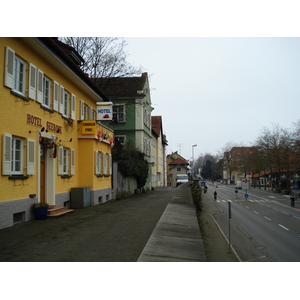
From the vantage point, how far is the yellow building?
36.7 ft

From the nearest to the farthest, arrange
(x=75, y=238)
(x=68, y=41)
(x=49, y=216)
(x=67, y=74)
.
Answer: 1. (x=75, y=238)
2. (x=49, y=216)
3. (x=67, y=74)
4. (x=68, y=41)

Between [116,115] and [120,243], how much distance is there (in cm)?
3395

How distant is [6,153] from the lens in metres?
11.0

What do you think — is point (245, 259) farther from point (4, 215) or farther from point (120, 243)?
point (4, 215)

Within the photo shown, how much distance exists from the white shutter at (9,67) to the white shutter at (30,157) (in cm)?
226

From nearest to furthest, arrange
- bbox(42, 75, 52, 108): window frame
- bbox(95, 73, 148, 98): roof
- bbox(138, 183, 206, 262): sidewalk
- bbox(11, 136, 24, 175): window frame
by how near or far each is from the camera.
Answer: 1. bbox(138, 183, 206, 262): sidewalk
2. bbox(11, 136, 24, 175): window frame
3. bbox(42, 75, 52, 108): window frame
4. bbox(95, 73, 148, 98): roof

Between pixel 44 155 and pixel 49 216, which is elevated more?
pixel 44 155

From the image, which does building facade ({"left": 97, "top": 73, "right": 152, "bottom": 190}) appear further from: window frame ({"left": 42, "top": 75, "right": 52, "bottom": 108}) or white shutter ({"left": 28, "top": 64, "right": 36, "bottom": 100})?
white shutter ({"left": 28, "top": 64, "right": 36, "bottom": 100})

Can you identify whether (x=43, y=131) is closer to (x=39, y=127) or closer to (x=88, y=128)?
(x=39, y=127)

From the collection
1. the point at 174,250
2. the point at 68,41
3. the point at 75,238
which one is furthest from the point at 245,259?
the point at 68,41

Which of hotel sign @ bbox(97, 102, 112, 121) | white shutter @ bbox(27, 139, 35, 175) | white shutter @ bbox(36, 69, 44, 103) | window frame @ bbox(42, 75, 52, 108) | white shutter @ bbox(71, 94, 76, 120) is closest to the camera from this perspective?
white shutter @ bbox(27, 139, 35, 175)

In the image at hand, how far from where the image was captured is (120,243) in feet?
29.5

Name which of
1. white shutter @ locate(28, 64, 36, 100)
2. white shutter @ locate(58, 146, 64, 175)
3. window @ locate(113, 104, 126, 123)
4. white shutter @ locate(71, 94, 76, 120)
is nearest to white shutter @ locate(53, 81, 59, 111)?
white shutter @ locate(58, 146, 64, 175)

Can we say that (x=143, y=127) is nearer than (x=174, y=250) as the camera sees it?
No
